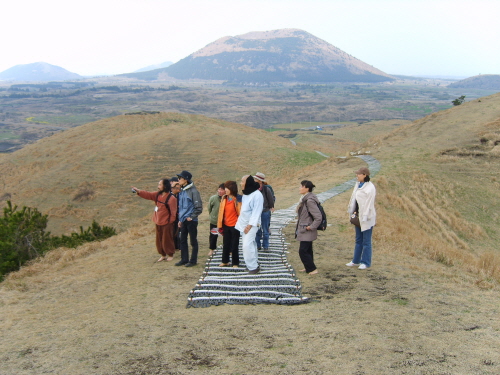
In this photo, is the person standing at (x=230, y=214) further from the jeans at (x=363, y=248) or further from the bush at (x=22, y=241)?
the bush at (x=22, y=241)

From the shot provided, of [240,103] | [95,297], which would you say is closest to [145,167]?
[95,297]

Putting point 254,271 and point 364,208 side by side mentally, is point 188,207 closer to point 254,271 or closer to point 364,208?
point 254,271

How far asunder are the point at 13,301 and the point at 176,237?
4.16 metres

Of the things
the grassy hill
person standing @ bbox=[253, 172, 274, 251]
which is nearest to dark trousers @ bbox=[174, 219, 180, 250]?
the grassy hill

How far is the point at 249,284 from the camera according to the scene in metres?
8.71

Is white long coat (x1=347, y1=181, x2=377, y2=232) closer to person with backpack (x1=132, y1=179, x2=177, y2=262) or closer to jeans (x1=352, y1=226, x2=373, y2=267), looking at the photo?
jeans (x1=352, y1=226, x2=373, y2=267)

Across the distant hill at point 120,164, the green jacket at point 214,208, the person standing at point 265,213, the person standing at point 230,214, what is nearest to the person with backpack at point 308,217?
the person standing at point 230,214

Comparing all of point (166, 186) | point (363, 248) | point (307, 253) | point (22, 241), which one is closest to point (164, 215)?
point (166, 186)

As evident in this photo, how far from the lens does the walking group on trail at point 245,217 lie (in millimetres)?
8812

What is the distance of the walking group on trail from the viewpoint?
8.81 metres

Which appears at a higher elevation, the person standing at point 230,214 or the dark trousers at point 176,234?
the person standing at point 230,214

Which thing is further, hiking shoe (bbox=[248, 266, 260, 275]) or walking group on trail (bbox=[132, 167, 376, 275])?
hiking shoe (bbox=[248, 266, 260, 275])

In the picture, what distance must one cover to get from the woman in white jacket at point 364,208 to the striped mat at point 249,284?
5.93 ft

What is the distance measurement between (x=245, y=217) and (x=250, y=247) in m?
0.67
